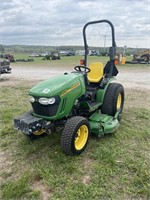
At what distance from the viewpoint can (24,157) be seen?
12.1 ft

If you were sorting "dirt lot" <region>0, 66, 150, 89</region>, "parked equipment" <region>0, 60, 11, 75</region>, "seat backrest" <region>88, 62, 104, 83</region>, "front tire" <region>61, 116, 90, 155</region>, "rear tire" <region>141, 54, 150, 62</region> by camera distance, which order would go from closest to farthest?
"front tire" <region>61, 116, 90, 155</region>, "seat backrest" <region>88, 62, 104, 83</region>, "dirt lot" <region>0, 66, 150, 89</region>, "parked equipment" <region>0, 60, 11, 75</region>, "rear tire" <region>141, 54, 150, 62</region>

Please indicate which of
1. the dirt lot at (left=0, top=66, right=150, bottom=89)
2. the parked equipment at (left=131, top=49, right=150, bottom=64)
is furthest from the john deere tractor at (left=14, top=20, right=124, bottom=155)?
the parked equipment at (left=131, top=49, right=150, bottom=64)

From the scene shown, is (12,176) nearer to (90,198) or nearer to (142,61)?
(90,198)

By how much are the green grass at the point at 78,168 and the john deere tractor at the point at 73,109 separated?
8.6 inches

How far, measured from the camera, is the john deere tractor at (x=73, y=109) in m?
3.51

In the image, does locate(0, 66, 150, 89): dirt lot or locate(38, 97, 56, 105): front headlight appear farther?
locate(0, 66, 150, 89): dirt lot

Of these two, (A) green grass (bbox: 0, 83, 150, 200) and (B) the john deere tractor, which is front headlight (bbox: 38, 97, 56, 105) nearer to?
(B) the john deere tractor

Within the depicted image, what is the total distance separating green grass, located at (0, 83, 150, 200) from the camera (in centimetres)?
A: 285

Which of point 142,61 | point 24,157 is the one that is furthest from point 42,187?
point 142,61

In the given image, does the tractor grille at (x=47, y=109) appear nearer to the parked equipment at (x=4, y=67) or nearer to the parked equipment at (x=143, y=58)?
the parked equipment at (x=4, y=67)

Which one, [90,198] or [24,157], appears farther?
[24,157]

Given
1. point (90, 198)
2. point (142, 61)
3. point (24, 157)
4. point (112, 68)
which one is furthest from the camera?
point (142, 61)

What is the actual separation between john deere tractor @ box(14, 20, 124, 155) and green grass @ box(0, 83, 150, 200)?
219 mm

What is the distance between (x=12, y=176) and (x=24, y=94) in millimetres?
5375
